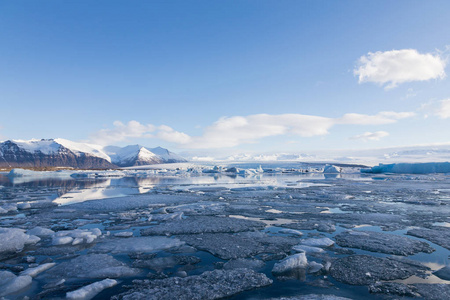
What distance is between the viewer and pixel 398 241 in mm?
4215

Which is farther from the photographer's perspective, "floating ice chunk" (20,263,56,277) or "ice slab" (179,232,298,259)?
"ice slab" (179,232,298,259)

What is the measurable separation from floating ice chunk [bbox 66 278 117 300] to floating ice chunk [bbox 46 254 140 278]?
251mm

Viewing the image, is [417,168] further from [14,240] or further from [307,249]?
[14,240]

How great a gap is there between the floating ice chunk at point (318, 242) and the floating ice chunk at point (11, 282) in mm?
3701

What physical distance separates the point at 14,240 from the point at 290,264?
4.18 metres

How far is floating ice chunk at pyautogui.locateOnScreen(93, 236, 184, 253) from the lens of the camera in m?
3.88

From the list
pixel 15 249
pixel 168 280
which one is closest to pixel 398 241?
pixel 168 280

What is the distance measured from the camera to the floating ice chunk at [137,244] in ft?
12.7

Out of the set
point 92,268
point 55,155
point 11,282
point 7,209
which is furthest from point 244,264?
point 55,155

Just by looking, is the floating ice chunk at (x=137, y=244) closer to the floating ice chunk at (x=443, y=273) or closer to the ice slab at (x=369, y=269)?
the ice slab at (x=369, y=269)

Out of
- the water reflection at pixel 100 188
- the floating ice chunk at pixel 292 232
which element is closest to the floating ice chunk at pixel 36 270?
the floating ice chunk at pixel 292 232

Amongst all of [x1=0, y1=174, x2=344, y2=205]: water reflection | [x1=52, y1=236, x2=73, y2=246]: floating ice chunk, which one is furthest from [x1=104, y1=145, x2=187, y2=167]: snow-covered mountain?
[x1=52, y1=236, x2=73, y2=246]: floating ice chunk

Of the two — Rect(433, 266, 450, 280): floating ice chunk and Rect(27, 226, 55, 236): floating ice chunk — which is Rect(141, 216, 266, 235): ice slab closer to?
Rect(27, 226, 55, 236): floating ice chunk

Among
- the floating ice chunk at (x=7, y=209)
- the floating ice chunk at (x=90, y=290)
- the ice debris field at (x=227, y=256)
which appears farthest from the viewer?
the floating ice chunk at (x=7, y=209)
